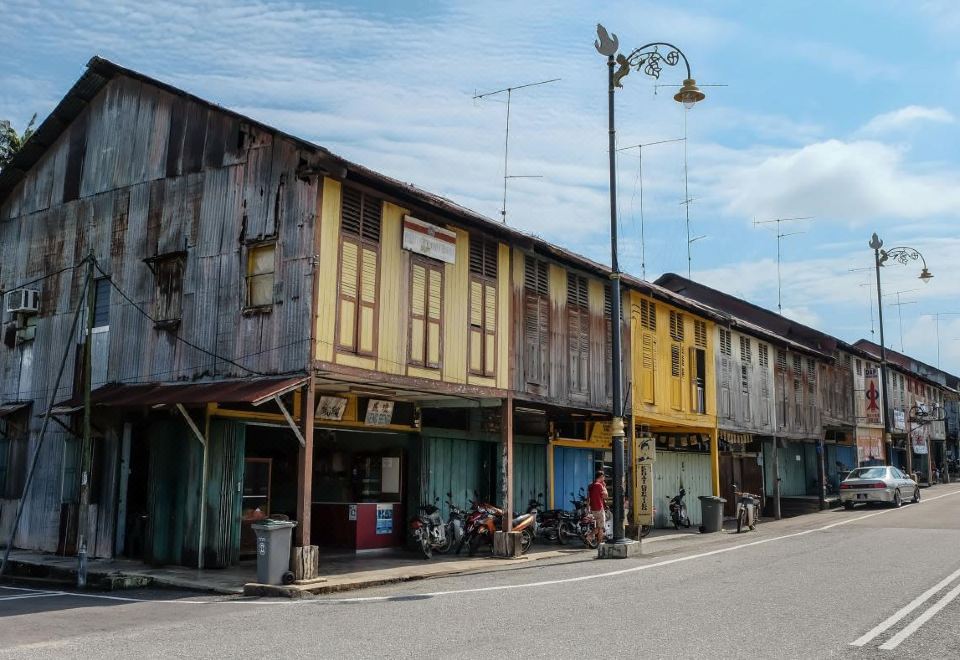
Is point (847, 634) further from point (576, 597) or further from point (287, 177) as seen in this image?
point (287, 177)

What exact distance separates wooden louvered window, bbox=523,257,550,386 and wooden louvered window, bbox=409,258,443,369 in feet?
10.4

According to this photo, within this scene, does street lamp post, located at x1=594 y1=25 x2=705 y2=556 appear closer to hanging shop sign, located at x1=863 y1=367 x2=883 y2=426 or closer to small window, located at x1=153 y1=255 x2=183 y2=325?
small window, located at x1=153 y1=255 x2=183 y2=325

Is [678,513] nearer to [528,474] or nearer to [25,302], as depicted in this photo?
[528,474]

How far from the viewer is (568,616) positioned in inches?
398

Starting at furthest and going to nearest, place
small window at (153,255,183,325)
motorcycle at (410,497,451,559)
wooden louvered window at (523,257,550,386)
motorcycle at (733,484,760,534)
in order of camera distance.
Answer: motorcycle at (733,484,760,534)
wooden louvered window at (523,257,550,386)
motorcycle at (410,497,451,559)
small window at (153,255,183,325)

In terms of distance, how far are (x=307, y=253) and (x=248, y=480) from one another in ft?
17.2

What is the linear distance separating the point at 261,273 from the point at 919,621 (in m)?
11.5

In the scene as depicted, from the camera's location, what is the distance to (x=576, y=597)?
11.7m

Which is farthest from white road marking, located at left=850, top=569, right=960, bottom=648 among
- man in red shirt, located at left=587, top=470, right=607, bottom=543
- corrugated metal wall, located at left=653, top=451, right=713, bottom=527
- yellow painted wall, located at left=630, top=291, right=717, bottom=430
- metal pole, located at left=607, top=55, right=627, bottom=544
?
corrugated metal wall, located at left=653, top=451, right=713, bottom=527

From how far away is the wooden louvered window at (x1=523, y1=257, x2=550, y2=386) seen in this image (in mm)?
20266

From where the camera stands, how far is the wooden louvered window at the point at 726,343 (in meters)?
30.3

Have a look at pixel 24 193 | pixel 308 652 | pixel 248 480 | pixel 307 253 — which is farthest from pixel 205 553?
pixel 24 193

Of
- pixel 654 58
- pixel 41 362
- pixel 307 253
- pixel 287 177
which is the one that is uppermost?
pixel 654 58

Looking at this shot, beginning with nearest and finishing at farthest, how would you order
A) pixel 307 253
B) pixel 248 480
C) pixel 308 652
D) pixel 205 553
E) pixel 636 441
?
pixel 308 652, pixel 307 253, pixel 205 553, pixel 248 480, pixel 636 441
